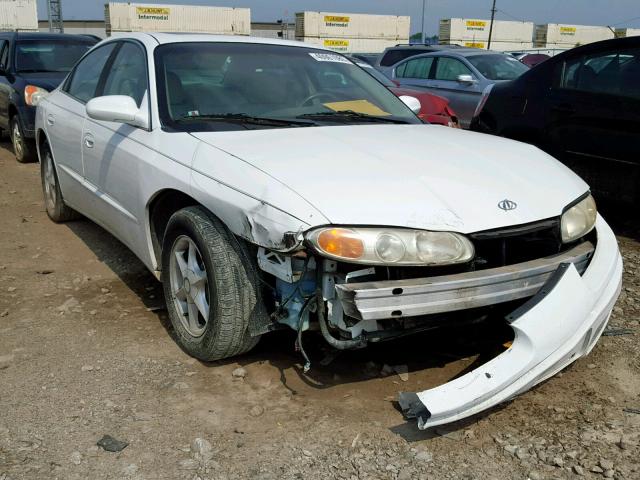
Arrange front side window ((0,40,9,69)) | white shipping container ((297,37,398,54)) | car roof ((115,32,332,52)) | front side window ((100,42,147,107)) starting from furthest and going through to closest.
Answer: white shipping container ((297,37,398,54)) < front side window ((0,40,9,69)) < car roof ((115,32,332,52)) < front side window ((100,42,147,107))

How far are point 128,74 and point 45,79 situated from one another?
5.43 m

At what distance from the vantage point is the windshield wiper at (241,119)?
3.49 meters

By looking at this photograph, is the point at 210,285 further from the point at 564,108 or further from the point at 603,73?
the point at 603,73

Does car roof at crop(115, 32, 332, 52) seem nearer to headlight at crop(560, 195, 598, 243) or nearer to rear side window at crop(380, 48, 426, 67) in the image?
headlight at crop(560, 195, 598, 243)

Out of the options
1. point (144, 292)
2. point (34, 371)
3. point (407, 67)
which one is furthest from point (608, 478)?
point (407, 67)

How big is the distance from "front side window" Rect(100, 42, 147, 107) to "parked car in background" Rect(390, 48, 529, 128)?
632 cm

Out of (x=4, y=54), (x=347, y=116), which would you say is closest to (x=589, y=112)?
(x=347, y=116)

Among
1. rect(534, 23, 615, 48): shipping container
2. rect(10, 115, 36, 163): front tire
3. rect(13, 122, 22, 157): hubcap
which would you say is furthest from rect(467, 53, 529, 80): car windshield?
rect(534, 23, 615, 48): shipping container

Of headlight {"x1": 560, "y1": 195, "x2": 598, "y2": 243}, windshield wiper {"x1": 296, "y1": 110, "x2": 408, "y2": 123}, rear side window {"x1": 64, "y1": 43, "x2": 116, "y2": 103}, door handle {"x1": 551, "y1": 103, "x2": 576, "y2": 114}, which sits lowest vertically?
headlight {"x1": 560, "y1": 195, "x2": 598, "y2": 243}

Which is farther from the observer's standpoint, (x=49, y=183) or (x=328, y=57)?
(x=49, y=183)

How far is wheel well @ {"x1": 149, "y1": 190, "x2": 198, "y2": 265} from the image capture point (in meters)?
3.43

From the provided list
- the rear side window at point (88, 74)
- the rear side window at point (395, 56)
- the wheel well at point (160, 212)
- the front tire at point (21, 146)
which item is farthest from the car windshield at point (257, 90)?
the rear side window at point (395, 56)

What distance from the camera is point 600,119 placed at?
5.38 m

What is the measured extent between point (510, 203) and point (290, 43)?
2.12 meters
